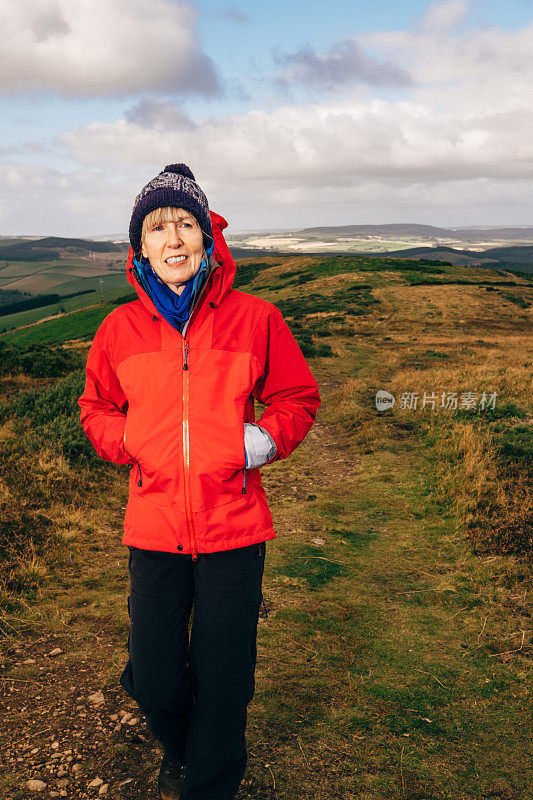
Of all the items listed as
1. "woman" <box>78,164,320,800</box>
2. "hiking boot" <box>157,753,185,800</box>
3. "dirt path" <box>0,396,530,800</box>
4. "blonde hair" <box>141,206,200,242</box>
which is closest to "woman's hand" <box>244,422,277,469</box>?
"woman" <box>78,164,320,800</box>

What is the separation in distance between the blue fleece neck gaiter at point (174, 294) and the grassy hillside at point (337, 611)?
2.77 meters

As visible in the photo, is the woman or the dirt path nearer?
the woman

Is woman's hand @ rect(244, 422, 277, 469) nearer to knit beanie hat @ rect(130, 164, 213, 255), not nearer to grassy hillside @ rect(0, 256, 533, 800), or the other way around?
knit beanie hat @ rect(130, 164, 213, 255)

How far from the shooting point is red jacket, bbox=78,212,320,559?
253cm

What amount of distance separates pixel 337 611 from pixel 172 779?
2468 millimetres

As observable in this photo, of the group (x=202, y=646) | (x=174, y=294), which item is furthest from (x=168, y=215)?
(x=202, y=646)

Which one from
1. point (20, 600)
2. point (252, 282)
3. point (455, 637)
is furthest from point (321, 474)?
point (252, 282)

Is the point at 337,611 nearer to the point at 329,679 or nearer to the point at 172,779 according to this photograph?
the point at 329,679

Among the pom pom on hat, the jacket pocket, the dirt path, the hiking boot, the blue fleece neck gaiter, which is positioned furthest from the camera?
the dirt path

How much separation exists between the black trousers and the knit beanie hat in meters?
1.69

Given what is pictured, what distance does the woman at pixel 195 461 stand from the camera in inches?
99.6

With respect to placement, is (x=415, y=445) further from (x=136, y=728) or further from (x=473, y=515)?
(x=136, y=728)

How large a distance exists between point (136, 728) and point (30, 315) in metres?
105

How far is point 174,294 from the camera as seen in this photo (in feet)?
9.15
